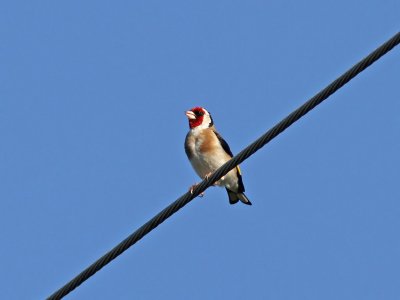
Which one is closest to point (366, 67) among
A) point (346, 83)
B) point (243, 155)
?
point (346, 83)

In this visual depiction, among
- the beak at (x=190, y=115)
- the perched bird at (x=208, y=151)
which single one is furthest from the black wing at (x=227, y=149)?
the beak at (x=190, y=115)

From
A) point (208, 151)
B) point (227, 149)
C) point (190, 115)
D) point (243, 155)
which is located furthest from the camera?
point (190, 115)

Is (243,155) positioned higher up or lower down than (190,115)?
lower down

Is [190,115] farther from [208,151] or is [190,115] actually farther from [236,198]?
[236,198]

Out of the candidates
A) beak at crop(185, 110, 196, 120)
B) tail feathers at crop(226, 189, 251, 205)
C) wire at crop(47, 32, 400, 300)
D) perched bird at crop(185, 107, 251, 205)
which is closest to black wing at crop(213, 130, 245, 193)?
perched bird at crop(185, 107, 251, 205)

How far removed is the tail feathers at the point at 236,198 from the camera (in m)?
11.9

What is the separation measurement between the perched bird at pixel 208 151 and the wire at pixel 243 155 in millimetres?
3089

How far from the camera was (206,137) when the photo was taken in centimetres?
1137

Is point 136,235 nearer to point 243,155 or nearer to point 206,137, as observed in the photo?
point 243,155

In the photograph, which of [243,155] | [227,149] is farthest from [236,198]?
[243,155]

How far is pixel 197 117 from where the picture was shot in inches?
467

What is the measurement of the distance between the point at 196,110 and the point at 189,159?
806 mm

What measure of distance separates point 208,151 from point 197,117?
0.74 m

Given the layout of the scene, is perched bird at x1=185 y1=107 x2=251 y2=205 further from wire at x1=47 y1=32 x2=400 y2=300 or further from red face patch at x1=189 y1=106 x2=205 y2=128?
wire at x1=47 y1=32 x2=400 y2=300
